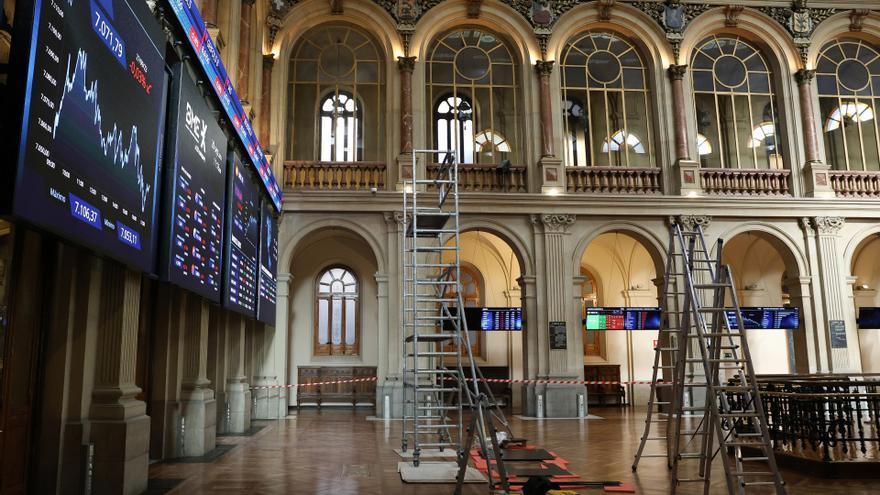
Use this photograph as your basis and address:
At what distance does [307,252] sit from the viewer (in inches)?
718

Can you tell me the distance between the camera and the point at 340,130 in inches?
672

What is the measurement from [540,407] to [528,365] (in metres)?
0.93

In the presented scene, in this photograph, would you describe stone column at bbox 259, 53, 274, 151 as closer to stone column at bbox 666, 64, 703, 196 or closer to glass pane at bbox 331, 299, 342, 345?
glass pane at bbox 331, 299, 342, 345

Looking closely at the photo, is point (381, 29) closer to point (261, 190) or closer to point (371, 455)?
point (261, 190)

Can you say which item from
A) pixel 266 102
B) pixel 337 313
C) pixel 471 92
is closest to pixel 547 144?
pixel 471 92

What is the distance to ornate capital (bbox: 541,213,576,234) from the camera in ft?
51.9

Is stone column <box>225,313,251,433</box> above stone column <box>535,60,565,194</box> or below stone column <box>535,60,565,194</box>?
below

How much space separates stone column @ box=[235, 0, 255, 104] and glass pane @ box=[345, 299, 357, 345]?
6813 millimetres

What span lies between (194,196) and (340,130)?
9.87m

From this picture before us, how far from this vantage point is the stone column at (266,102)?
48.8 feet

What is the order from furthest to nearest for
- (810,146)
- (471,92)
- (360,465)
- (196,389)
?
(471,92)
(810,146)
(196,389)
(360,465)

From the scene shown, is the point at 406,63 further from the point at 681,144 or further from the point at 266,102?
the point at 681,144

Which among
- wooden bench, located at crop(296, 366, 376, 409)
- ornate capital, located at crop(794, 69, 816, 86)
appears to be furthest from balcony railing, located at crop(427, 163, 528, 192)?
ornate capital, located at crop(794, 69, 816, 86)

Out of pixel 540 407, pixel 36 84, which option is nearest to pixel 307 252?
pixel 540 407
